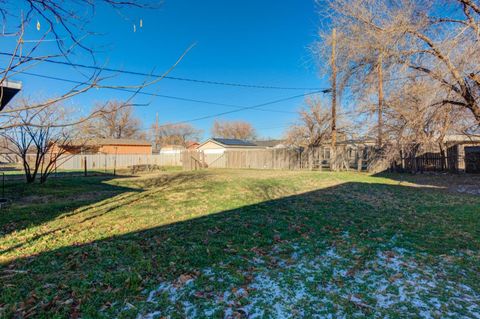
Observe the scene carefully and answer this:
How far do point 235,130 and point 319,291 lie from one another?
4990 centimetres

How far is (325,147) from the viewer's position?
16266 mm

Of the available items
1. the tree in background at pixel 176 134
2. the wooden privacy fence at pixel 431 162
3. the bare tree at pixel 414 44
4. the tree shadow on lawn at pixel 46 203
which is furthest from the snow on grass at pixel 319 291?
the tree in background at pixel 176 134

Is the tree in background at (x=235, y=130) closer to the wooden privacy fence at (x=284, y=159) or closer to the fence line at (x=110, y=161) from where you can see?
the fence line at (x=110, y=161)

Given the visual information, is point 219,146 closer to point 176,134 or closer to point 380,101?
point 380,101

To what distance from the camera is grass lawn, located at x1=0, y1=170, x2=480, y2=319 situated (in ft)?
7.11

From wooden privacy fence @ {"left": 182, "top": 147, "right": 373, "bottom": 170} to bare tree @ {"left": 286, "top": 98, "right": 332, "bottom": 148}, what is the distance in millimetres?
3631

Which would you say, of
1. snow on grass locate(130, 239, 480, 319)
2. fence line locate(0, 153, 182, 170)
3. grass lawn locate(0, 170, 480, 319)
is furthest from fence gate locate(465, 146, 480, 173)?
fence line locate(0, 153, 182, 170)

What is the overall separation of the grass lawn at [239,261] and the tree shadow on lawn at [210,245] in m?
0.02

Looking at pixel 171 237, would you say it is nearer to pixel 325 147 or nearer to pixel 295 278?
pixel 295 278

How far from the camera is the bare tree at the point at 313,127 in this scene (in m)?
21.2

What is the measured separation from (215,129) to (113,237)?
5047cm

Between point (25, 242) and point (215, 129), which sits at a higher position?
point (215, 129)

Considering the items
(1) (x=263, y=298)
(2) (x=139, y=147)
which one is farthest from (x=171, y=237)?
(2) (x=139, y=147)

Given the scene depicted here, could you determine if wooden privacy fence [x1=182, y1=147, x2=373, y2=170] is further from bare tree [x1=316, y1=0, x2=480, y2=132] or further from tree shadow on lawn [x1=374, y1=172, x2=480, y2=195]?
bare tree [x1=316, y1=0, x2=480, y2=132]
